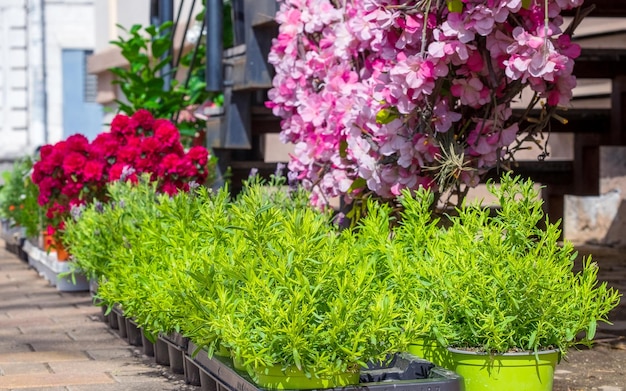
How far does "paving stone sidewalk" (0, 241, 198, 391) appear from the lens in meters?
3.86

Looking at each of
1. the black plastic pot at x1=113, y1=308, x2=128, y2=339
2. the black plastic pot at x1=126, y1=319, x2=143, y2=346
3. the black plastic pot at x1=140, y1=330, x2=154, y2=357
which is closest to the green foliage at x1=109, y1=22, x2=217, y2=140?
the black plastic pot at x1=113, y1=308, x2=128, y2=339

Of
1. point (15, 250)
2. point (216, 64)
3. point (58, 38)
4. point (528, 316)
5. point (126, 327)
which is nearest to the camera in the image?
point (528, 316)

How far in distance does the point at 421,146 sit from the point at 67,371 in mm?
1495

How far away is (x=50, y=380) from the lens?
3924 mm

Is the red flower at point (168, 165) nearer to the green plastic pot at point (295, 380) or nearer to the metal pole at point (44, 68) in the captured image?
the green plastic pot at point (295, 380)

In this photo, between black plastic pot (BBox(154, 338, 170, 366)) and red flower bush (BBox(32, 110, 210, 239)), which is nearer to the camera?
black plastic pot (BBox(154, 338, 170, 366))

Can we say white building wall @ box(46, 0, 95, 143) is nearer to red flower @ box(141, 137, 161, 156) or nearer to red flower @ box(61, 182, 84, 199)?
red flower @ box(61, 182, 84, 199)

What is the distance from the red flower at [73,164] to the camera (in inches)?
253

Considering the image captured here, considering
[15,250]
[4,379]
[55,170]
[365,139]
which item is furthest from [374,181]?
[15,250]

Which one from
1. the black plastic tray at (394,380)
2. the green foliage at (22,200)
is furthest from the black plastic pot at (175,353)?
the green foliage at (22,200)

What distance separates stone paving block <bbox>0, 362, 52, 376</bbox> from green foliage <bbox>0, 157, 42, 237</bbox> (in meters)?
3.78

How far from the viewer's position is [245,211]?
127 inches

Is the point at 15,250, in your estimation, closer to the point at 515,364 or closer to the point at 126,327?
the point at 126,327

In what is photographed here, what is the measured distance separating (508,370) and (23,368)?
201 cm
